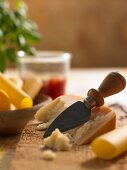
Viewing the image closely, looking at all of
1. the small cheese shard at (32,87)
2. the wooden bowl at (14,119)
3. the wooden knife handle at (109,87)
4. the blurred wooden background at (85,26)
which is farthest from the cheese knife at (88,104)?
the blurred wooden background at (85,26)

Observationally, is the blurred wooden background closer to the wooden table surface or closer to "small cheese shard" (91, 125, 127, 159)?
the wooden table surface

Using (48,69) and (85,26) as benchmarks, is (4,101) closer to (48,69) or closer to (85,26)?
(48,69)

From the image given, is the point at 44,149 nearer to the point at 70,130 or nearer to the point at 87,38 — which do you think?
the point at 70,130

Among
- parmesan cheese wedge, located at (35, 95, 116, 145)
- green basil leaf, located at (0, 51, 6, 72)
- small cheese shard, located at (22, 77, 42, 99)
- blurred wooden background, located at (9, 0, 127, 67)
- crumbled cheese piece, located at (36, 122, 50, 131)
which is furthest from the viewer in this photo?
blurred wooden background, located at (9, 0, 127, 67)

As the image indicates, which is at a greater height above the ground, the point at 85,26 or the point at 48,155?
the point at 48,155

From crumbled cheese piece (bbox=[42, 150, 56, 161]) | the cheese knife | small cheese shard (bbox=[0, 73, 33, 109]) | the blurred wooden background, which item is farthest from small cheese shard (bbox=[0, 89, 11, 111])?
the blurred wooden background

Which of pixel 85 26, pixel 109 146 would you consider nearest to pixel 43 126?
pixel 109 146
